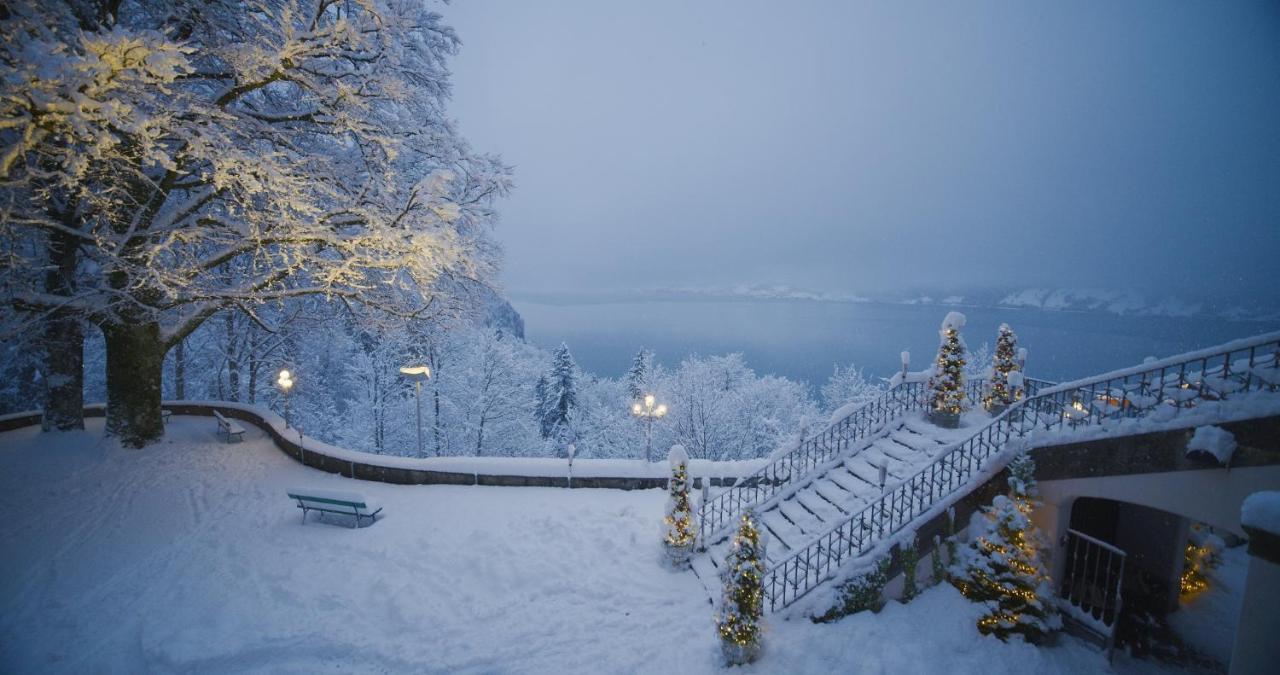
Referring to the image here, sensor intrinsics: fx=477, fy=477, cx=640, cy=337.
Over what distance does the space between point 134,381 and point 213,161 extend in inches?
333

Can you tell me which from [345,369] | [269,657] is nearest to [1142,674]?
[269,657]

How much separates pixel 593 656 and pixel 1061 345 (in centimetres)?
10281

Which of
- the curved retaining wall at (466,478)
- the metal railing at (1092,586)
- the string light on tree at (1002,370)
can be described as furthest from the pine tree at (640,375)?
the metal railing at (1092,586)

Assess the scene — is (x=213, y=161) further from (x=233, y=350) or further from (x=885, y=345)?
(x=885, y=345)

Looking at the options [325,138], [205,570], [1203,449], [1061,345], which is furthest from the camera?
[1061,345]

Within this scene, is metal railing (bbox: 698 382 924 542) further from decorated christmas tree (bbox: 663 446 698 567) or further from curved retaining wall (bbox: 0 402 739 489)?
curved retaining wall (bbox: 0 402 739 489)

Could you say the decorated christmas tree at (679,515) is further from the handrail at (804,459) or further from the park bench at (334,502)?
the park bench at (334,502)

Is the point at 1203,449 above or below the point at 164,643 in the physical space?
above

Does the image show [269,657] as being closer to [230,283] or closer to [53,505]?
[53,505]

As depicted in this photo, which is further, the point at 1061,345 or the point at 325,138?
the point at 1061,345

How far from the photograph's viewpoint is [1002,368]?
40.7 ft

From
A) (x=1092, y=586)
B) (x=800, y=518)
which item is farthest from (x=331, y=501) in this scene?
(x=1092, y=586)

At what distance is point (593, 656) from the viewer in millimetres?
6547

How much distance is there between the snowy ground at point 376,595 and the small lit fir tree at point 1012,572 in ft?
0.88
